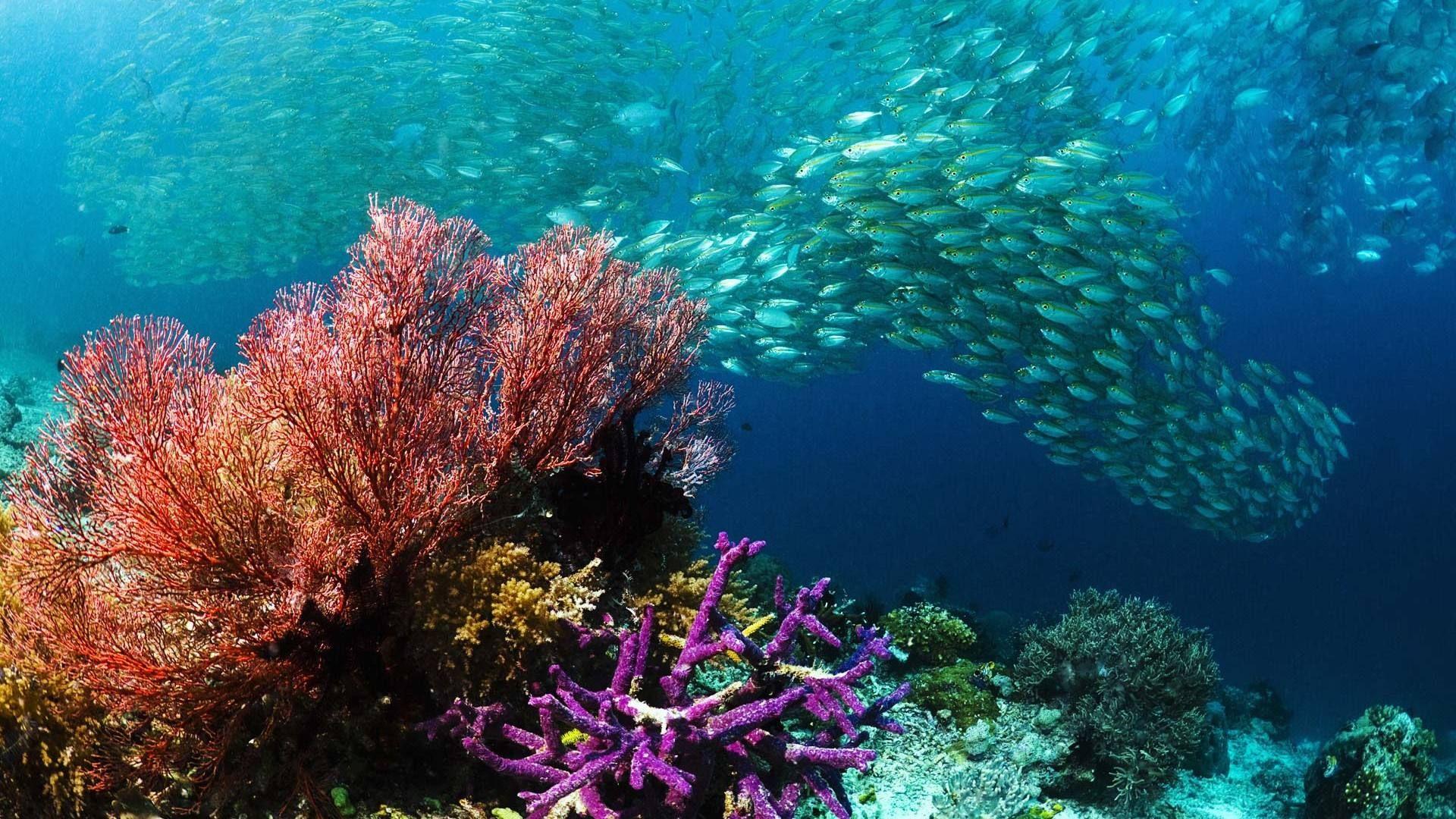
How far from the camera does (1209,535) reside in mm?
36219

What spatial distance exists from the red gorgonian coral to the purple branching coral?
0.70 m

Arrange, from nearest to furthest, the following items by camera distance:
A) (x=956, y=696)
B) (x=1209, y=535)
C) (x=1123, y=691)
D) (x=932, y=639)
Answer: (x=956, y=696) → (x=1123, y=691) → (x=932, y=639) → (x=1209, y=535)

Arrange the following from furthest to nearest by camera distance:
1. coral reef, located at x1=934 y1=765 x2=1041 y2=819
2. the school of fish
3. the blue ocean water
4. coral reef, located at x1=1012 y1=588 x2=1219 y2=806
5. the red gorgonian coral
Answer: the blue ocean water, the school of fish, coral reef, located at x1=1012 y1=588 x2=1219 y2=806, coral reef, located at x1=934 y1=765 x2=1041 y2=819, the red gorgonian coral

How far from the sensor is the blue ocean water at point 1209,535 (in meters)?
34.8

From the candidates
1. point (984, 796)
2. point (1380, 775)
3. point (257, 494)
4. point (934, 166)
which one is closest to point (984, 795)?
point (984, 796)

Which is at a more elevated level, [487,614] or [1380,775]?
[487,614]

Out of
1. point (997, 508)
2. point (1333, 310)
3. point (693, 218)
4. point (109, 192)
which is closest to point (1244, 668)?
point (997, 508)

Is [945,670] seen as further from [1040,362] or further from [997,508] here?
[997,508]

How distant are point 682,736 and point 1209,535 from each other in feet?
140

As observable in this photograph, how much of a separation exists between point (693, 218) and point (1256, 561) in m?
37.8

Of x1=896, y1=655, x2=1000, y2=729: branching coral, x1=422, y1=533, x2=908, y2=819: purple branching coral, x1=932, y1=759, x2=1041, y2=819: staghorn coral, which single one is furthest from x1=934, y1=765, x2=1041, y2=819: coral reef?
x1=422, y1=533, x2=908, y2=819: purple branching coral

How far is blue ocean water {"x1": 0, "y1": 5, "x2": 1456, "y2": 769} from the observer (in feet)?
114

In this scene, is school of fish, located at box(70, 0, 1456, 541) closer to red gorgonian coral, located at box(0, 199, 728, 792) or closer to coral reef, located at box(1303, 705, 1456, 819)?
coral reef, located at box(1303, 705, 1456, 819)

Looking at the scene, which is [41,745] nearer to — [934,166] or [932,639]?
[932,639]
